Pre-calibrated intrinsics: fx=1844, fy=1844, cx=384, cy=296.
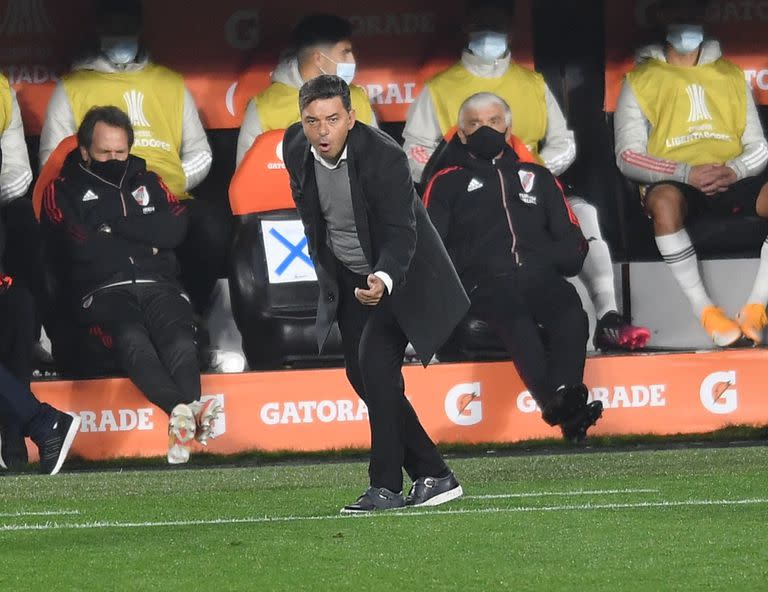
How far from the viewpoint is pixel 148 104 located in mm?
9586

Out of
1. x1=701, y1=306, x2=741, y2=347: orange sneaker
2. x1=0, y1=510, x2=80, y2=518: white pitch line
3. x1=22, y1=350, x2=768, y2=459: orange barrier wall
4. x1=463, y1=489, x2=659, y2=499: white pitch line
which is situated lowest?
x1=22, y1=350, x2=768, y2=459: orange barrier wall

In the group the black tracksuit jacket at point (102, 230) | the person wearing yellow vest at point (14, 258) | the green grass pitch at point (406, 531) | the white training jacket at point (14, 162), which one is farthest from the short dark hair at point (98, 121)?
the green grass pitch at point (406, 531)

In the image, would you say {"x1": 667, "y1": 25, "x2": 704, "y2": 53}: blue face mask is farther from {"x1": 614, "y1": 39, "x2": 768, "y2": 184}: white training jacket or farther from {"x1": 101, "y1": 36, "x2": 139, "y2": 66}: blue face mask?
{"x1": 101, "y1": 36, "x2": 139, "y2": 66}: blue face mask

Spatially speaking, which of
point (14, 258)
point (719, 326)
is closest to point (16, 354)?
point (14, 258)

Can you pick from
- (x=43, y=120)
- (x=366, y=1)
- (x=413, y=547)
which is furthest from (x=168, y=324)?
(x=413, y=547)

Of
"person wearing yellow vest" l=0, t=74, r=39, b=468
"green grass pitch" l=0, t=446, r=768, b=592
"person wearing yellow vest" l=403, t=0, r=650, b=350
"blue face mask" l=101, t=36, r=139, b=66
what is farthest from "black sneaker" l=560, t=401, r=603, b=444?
"blue face mask" l=101, t=36, r=139, b=66

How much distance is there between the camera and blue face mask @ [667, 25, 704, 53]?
978 centimetres

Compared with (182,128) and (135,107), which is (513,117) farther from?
(135,107)

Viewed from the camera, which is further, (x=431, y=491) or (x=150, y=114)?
(x=150, y=114)

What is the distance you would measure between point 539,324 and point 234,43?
2.78 meters

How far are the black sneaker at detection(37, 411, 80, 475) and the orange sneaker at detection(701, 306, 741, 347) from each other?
129 inches

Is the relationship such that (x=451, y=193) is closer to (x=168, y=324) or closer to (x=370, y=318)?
(x=168, y=324)

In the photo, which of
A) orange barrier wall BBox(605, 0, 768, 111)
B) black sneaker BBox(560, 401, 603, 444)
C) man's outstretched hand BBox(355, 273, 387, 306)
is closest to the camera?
man's outstretched hand BBox(355, 273, 387, 306)

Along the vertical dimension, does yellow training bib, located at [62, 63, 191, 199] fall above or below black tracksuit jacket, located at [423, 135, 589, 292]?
above
